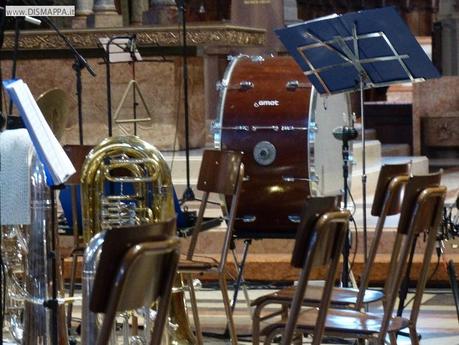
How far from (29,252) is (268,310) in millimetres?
2702

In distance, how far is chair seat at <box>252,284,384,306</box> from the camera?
4.69 metres

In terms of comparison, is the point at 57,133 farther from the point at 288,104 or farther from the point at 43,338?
the point at 43,338

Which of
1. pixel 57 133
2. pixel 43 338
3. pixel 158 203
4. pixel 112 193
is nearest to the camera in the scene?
pixel 43 338

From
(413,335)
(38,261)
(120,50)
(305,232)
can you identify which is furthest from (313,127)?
(305,232)

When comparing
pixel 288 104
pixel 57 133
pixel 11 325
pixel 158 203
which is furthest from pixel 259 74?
pixel 11 325

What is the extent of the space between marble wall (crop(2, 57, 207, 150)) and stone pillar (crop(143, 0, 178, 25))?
0.68m

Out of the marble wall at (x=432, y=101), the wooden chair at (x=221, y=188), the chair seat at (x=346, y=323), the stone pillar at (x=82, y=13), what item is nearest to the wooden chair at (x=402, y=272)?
the chair seat at (x=346, y=323)

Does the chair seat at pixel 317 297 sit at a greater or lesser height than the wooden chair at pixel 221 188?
lesser

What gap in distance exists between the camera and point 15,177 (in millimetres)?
4172

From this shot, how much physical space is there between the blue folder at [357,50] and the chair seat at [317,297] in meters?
1.19

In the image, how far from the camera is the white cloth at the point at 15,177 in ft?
13.4

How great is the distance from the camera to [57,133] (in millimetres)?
6258

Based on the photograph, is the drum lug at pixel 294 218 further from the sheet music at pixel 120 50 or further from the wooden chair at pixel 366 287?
the sheet music at pixel 120 50

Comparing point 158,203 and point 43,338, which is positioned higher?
point 158,203
